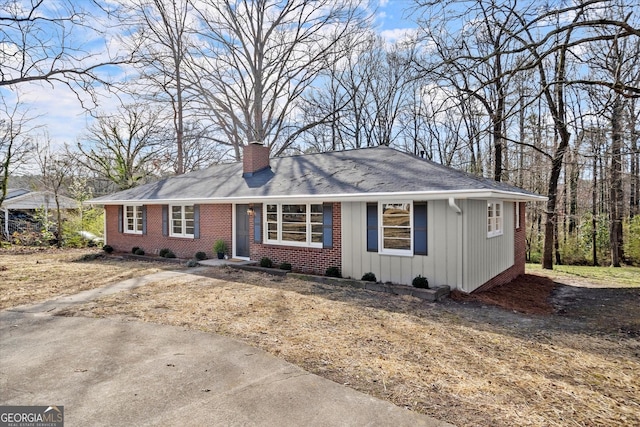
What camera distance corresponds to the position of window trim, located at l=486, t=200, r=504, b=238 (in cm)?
983

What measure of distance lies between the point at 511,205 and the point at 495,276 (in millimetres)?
2928

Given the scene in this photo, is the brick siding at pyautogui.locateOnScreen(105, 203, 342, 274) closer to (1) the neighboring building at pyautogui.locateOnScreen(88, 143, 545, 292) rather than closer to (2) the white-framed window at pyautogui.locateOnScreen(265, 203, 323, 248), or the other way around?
(1) the neighboring building at pyautogui.locateOnScreen(88, 143, 545, 292)

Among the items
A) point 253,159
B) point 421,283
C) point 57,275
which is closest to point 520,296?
point 421,283

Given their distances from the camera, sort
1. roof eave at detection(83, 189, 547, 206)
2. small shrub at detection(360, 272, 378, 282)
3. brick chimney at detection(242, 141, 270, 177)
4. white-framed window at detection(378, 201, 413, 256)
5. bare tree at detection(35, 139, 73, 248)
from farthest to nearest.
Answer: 1. bare tree at detection(35, 139, 73, 248)
2. brick chimney at detection(242, 141, 270, 177)
3. small shrub at detection(360, 272, 378, 282)
4. white-framed window at detection(378, 201, 413, 256)
5. roof eave at detection(83, 189, 547, 206)

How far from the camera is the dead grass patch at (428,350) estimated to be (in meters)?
3.52

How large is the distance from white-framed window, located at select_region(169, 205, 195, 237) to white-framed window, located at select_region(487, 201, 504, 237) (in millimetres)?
10048

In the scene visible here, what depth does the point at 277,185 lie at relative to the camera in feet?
38.8

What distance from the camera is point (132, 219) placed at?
16.0 m

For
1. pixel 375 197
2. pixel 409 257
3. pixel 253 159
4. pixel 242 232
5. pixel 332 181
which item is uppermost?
pixel 253 159

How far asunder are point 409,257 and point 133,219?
12491mm

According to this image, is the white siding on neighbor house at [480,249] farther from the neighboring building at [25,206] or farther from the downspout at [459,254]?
the neighboring building at [25,206]

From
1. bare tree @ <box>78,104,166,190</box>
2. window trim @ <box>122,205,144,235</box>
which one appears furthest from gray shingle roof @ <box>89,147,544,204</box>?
bare tree @ <box>78,104,166,190</box>

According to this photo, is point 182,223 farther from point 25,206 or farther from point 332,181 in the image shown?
point 25,206

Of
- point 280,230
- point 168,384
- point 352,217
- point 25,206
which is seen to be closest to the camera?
point 168,384
